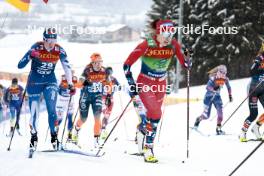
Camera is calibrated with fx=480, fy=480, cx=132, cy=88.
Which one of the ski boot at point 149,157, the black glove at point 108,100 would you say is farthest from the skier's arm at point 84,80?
the ski boot at point 149,157

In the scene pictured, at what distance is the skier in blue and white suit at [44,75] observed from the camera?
8.54m

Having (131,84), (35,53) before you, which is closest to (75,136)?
(35,53)

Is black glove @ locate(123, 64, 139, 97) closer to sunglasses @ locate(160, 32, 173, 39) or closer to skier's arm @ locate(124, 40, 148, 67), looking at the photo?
skier's arm @ locate(124, 40, 148, 67)

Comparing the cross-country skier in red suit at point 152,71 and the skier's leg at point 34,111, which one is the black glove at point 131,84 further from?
the skier's leg at point 34,111

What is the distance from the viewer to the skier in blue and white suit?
28.0ft

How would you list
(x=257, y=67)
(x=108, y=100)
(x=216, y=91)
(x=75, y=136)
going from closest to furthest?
(x=257, y=67) < (x=75, y=136) < (x=108, y=100) < (x=216, y=91)

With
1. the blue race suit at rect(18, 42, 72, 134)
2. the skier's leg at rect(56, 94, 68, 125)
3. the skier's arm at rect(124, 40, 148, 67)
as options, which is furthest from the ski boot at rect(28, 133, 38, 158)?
the skier's leg at rect(56, 94, 68, 125)

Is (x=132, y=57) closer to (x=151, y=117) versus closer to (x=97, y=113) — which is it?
(x=151, y=117)

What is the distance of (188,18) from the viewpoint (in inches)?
1436

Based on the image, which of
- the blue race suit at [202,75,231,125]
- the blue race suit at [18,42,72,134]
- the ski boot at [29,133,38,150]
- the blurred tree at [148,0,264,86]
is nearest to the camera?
the ski boot at [29,133,38,150]

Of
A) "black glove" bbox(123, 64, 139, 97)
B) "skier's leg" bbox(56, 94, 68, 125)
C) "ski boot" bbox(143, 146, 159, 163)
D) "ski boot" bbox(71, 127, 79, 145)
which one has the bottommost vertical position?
"ski boot" bbox(71, 127, 79, 145)

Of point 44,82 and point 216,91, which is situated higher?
point 44,82

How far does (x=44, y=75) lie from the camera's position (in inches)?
343

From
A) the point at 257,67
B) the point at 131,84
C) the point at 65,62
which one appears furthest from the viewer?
the point at 257,67
